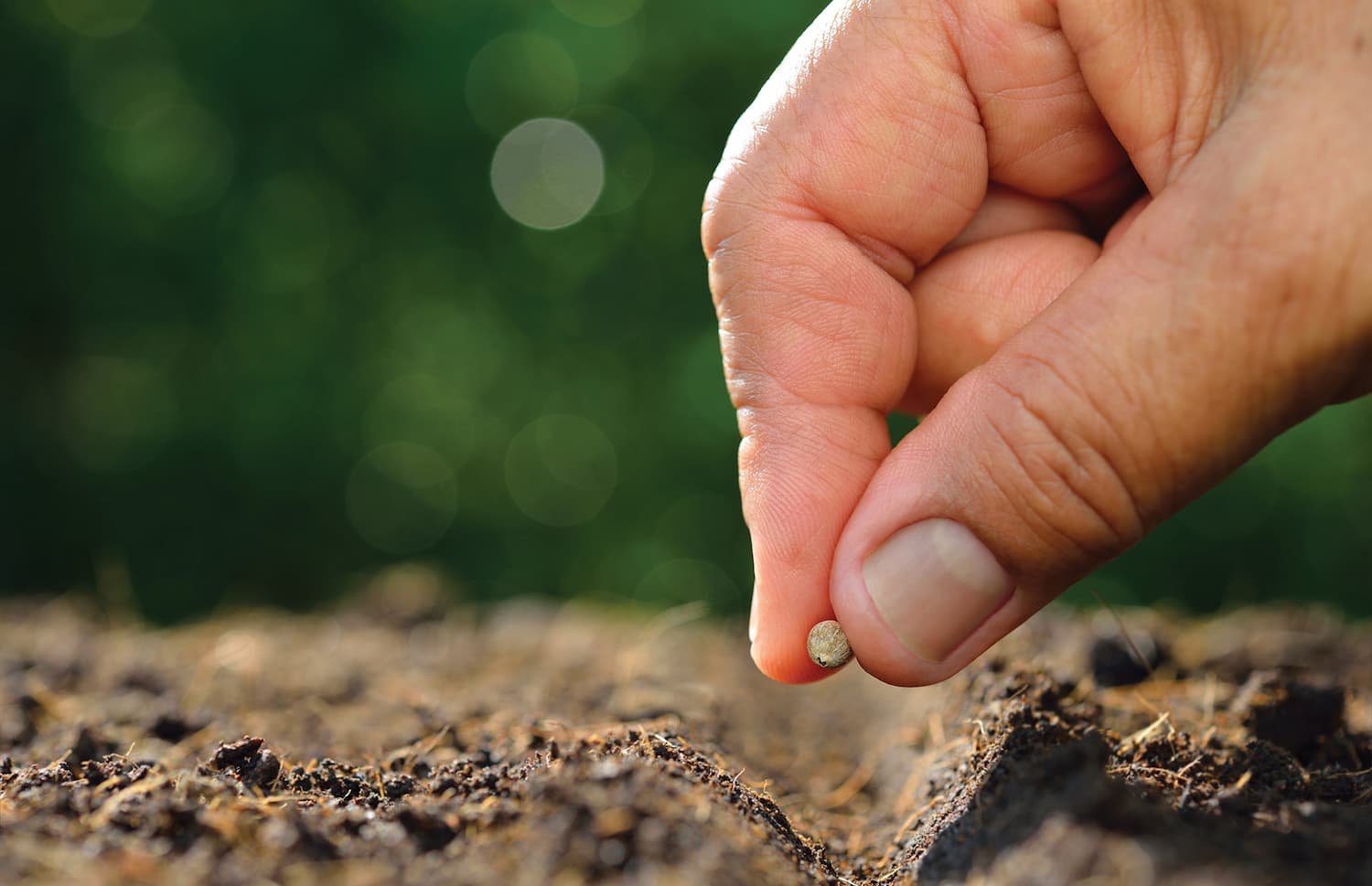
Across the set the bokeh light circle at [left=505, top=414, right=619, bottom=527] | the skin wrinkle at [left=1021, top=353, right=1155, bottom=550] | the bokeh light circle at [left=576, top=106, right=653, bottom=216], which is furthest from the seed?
the bokeh light circle at [left=576, top=106, right=653, bottom=216]

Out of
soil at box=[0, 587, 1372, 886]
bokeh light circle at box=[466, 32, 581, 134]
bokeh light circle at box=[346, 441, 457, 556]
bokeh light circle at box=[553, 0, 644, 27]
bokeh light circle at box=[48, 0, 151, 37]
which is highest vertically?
bokeh light circle at box=[48, 0, 151, 37]

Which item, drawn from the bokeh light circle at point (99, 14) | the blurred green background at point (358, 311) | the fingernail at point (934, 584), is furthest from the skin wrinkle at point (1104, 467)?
the bokeh light circle at point (99, 14)

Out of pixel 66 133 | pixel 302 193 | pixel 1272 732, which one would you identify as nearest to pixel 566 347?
pixel 302 193

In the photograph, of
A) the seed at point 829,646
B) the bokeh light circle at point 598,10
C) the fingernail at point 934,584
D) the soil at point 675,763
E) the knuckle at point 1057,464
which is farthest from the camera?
the bokeh light circle at point 598,10

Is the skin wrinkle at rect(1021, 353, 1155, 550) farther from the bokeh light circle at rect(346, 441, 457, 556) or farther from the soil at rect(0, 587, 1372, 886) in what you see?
the bokeh light circle at rect(346, 441, 457, 556)

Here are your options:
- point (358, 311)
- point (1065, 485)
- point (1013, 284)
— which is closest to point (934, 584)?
point (1065, 485)

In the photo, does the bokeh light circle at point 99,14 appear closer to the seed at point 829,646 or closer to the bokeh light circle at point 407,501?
the bokeh light circle at point 407,501
